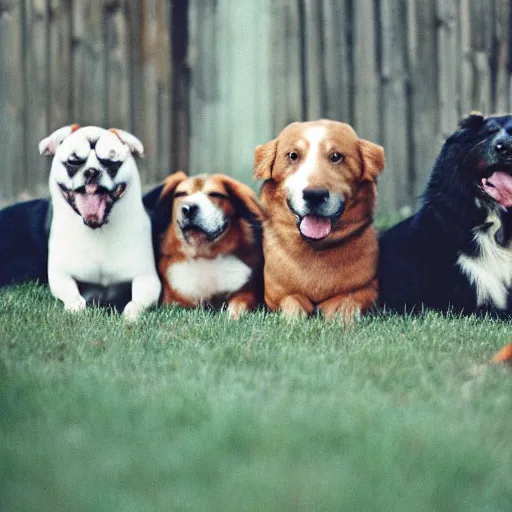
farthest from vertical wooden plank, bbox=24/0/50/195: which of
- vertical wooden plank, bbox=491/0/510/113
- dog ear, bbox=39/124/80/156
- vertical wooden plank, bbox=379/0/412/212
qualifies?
vertical wooden plank, bbox=491/0/510/113

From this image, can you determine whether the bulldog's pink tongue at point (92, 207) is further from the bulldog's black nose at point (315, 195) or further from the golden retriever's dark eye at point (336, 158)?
the golden retriever's dark eye at point (336, 158)

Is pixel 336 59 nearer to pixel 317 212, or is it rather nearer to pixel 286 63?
pixel 286 63

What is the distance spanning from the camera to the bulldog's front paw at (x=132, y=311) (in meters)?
4.11

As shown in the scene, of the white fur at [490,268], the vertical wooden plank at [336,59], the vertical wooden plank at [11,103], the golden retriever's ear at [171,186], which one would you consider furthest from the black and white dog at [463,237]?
the vertical wooden plank at [11,103]

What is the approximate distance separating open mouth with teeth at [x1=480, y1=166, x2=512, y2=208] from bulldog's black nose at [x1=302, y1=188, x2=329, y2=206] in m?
0.77

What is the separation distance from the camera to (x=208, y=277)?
4371 millimetres

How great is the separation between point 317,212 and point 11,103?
318cm

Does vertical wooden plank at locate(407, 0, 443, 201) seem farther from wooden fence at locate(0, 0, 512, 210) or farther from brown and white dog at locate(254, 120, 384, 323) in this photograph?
brown and white dog at locate(254, 120, 384, 323)

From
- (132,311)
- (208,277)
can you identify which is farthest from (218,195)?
(132,311)

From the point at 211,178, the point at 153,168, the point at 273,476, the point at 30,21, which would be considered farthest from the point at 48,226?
the point at 273,476

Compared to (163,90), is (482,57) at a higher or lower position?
higher

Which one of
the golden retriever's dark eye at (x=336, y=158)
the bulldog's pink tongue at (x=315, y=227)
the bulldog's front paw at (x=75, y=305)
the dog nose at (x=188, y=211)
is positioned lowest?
the bulldog's front paw at (x=75, y=305)

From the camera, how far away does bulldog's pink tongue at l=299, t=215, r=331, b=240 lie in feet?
13.4

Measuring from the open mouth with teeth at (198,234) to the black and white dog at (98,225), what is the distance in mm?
242
